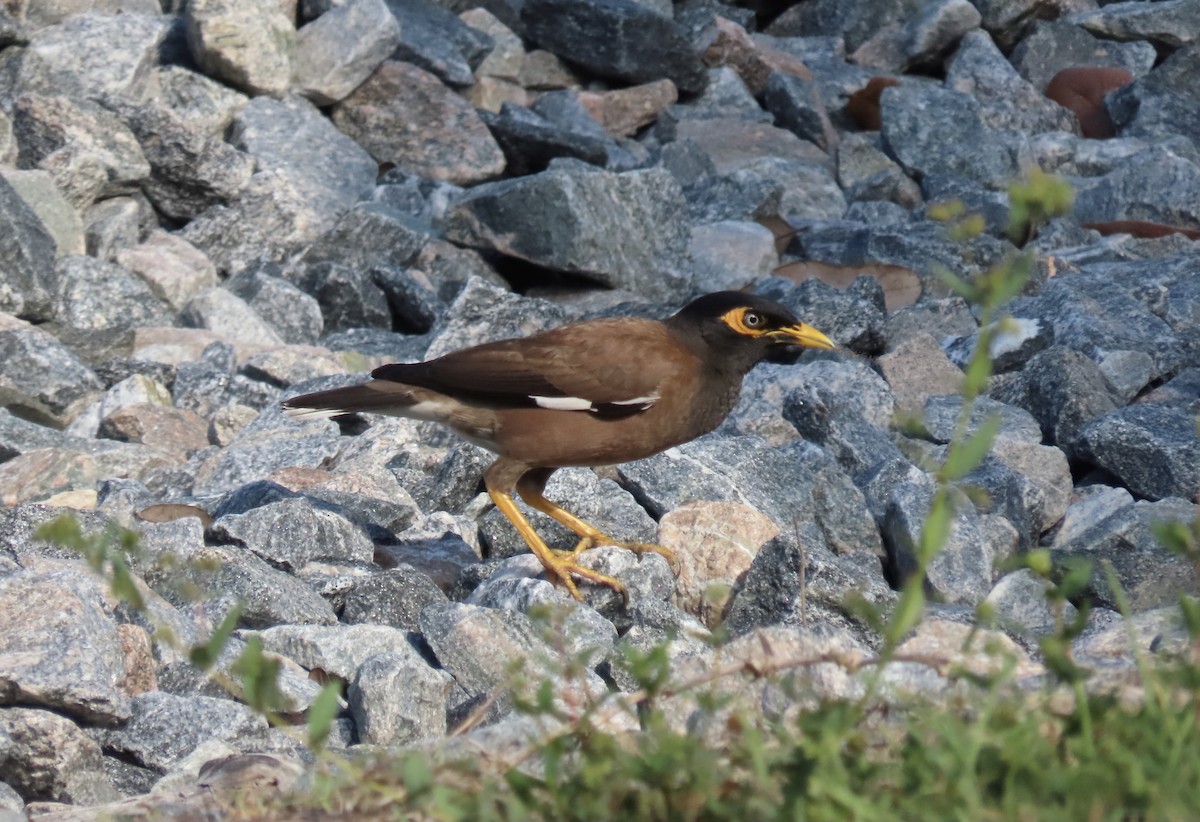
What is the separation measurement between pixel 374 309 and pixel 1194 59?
8.54 metres

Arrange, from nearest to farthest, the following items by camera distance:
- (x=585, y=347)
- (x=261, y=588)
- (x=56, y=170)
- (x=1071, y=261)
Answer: (x=261, y=588), (x=585, y=347), (x=56, y=170), (x=1071, y=261)

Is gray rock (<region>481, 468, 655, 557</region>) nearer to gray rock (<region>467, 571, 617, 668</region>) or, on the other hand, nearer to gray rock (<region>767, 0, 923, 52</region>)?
gray rock (<region>467, 571, 617, 668</region>)

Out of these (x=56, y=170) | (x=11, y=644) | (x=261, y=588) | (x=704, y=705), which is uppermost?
(x=704, y=705)

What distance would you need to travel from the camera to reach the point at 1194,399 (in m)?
8.07

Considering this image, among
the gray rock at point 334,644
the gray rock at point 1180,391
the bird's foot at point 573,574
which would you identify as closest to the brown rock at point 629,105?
the gray rock at point 1180,391

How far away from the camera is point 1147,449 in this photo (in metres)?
7.16

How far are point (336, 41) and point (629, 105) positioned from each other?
2.82 meters

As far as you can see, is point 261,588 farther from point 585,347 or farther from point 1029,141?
point 1029,141

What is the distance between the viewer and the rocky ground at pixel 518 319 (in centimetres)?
482

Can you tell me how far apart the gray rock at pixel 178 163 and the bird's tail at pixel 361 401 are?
4462 millimetres

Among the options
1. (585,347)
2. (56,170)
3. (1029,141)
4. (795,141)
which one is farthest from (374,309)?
(1029,141)

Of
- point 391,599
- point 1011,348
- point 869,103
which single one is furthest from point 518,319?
point 869,103

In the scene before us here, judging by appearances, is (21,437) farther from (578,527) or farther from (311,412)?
(578,527)

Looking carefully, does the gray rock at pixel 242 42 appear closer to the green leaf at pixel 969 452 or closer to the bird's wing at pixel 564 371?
the bird's wing at pixel 564 371
